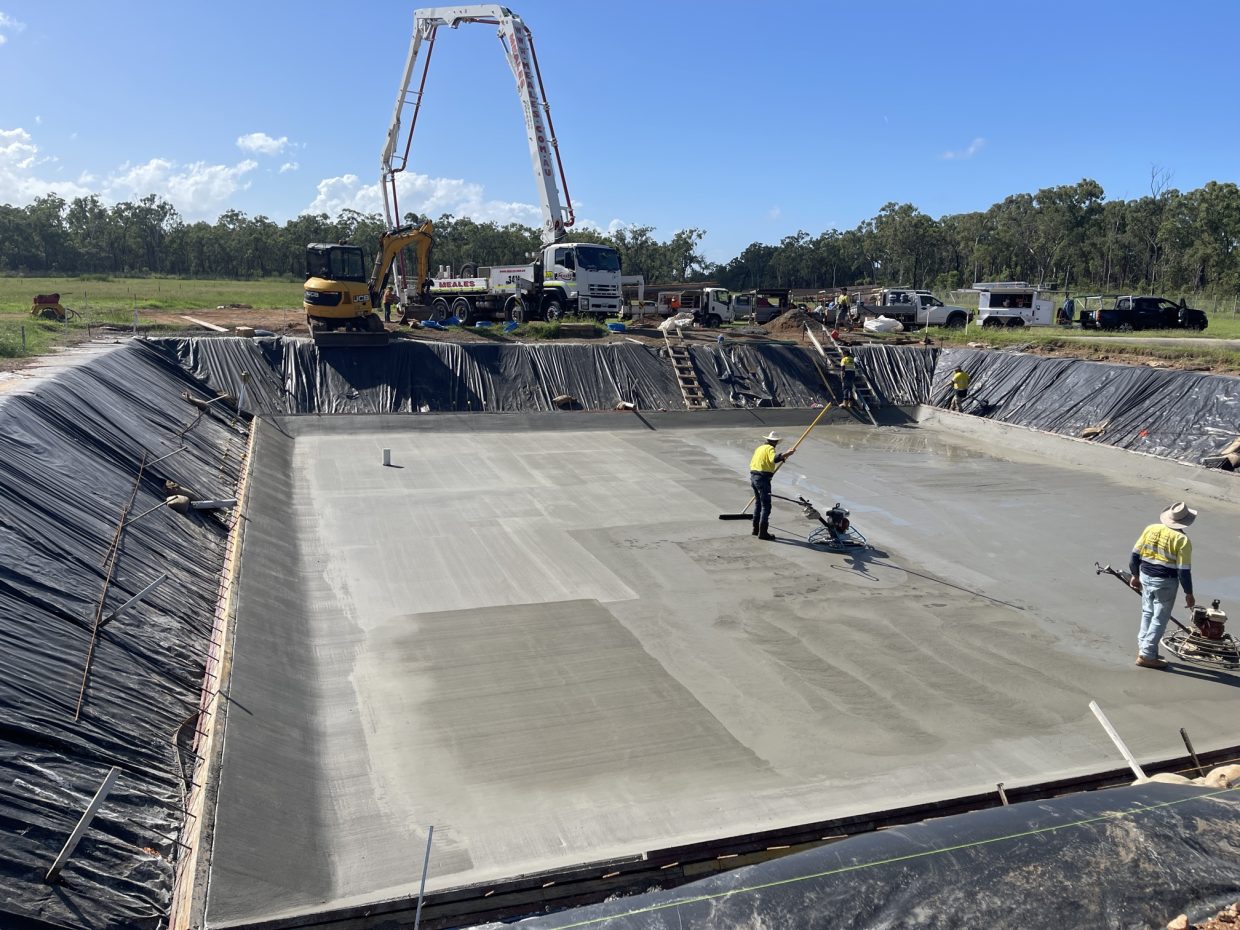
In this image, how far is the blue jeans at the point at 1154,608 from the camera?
24.4 feet

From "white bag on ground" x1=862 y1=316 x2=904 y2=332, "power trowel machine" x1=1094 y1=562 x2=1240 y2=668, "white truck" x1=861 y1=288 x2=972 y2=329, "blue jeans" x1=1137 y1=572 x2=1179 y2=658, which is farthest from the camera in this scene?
"white truck" x1=861 y1=288 x2=972 y2=329

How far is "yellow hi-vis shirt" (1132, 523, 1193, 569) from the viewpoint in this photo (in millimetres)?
7199

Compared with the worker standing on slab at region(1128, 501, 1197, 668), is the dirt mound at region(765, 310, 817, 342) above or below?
above

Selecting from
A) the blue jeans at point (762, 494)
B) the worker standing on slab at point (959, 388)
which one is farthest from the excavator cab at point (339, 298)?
the worker standing on slab at point (959, 388)

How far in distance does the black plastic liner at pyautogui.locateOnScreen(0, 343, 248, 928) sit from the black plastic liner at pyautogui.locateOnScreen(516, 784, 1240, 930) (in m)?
2.29

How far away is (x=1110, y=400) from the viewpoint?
18.2m

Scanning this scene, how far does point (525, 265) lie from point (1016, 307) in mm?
16772

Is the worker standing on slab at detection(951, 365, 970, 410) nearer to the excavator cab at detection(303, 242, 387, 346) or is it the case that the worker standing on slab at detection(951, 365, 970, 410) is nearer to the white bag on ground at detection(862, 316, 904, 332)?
the white bag on ground at detection(862, 316, 904, 332)

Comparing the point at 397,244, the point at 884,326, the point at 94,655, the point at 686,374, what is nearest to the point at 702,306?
the point at 884,326

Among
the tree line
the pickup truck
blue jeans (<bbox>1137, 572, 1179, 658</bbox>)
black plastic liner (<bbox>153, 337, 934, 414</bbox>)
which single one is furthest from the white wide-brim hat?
the tree line

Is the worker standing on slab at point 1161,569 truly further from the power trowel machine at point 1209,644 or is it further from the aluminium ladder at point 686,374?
the aluminium ladder at point 686,374

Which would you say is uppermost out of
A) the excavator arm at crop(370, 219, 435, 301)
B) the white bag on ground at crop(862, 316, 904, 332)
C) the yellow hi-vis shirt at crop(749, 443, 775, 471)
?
the excavator arm at crop(370, 219, 435, 301)

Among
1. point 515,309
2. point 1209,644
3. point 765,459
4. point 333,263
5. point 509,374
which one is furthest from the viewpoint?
A: point 515,309

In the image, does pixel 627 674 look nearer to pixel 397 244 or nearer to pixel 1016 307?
pixel 397 244
